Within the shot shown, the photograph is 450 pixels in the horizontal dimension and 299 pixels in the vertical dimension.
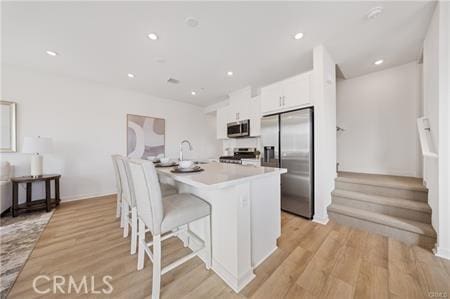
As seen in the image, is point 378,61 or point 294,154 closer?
point 294,154

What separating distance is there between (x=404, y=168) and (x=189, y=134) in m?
5.09

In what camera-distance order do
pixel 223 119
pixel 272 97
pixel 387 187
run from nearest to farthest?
pixel 387 187, pixel 272 97, pixel 223 119

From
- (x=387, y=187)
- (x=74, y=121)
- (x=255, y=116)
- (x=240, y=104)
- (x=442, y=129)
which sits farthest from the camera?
(x=240, y=104)

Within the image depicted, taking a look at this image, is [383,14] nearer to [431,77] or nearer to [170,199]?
[431,77]

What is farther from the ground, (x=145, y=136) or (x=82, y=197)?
(x=145, y=136)

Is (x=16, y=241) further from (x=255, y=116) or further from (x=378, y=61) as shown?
(x=378, y=61)

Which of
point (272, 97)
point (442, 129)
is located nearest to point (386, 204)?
point (442, 129)

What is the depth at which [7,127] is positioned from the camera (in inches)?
113

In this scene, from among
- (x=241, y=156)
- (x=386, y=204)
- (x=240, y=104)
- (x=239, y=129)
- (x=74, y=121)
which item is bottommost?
(x=386, y=204)

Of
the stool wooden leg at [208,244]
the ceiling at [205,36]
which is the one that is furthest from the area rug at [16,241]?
the ceiling at [205,36]

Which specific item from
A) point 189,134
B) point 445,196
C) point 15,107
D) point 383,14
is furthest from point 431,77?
point 15,107

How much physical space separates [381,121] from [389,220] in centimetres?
212

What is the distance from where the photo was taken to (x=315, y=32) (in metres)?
2.08

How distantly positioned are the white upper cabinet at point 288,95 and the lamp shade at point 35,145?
389 centimetres
